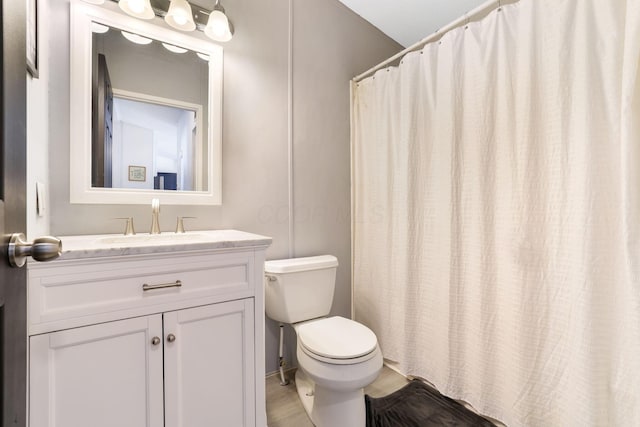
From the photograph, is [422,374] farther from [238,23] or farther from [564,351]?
[238,23]

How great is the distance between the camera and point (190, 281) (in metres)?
1.05

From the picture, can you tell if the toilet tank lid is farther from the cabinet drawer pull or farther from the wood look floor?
the wood look floor

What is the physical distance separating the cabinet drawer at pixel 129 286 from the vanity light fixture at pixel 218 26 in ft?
3.76

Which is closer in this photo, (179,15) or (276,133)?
(179,15)

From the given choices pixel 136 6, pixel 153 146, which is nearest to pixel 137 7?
pixel 136 6

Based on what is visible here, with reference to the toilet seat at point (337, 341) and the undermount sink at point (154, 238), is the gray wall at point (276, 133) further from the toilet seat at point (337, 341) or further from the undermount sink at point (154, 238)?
the toilet seat at point (337, 341)

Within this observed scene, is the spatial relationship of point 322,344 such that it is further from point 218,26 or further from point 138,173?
point 218,26

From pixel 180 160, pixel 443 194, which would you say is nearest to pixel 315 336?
pixel 443 194

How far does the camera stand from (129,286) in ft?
3.10

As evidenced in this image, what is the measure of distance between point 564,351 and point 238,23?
218cm

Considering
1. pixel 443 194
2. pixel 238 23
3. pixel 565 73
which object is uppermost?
pixel 238 23

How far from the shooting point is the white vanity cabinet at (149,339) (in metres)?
0.84

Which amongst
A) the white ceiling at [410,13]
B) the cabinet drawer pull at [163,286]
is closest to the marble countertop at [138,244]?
the cabinet drawer pull at [163,286]

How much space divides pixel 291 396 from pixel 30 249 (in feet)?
5.07
